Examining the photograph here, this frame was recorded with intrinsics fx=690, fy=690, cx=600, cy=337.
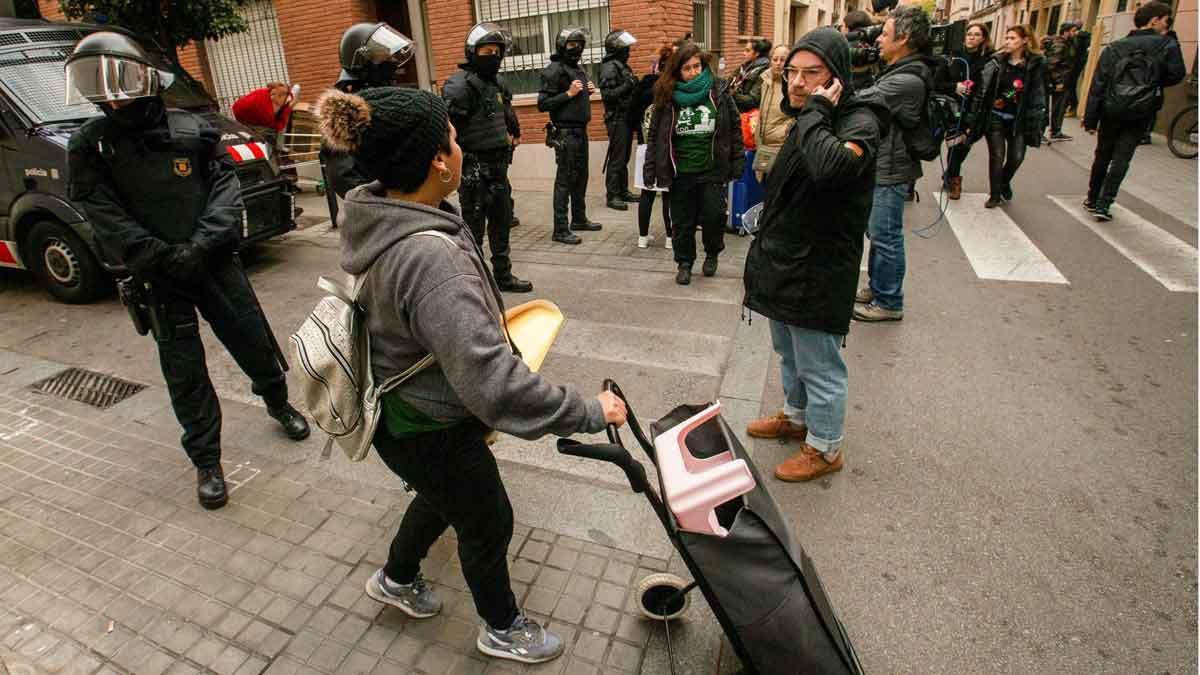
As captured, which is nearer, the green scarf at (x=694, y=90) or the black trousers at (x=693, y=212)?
the green scarf at (x=694, y=90)

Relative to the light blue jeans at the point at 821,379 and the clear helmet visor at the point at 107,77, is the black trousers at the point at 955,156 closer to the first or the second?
the light blue jeans at the point at 821,379

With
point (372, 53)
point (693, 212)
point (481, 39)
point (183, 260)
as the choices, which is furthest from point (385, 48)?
point (693, 212)

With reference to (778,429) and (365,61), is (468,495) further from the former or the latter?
(365,61)

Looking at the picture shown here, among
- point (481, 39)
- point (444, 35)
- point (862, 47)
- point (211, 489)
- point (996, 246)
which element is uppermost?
point (444, 35)

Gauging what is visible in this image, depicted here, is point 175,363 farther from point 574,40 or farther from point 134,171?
point 574,40

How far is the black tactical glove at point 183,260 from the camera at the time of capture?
3.03 meters

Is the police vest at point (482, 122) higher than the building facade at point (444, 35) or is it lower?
lower

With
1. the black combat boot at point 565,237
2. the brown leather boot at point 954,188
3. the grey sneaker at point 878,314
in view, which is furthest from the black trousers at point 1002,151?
the black combat boot at point 565,237

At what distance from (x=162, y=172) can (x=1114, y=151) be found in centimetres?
835

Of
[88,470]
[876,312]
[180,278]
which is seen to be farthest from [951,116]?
[88,470]

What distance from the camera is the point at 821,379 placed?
307 centimetres

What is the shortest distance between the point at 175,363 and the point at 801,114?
9.70ft

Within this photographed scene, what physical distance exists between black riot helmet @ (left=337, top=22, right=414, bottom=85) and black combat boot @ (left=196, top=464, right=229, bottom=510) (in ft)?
8.63

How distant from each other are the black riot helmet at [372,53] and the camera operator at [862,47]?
10.0ft
